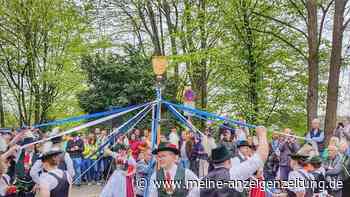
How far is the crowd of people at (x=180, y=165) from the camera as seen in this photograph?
15.3ft

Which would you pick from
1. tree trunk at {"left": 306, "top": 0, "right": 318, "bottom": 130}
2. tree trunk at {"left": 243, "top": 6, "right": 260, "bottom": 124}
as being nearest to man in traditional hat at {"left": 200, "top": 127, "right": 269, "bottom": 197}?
tree trunk at {"left": 306, "top": 0, "right": 318, "bottom": 130}

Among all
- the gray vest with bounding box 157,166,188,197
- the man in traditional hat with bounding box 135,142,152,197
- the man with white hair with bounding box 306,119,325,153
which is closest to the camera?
the gray vest with bounding box 157,166,188,197

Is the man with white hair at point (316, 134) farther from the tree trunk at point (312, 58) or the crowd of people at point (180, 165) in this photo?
the tree trunk at point (312, 58)

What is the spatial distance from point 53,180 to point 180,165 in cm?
142

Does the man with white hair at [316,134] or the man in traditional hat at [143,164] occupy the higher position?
the man with white hair at [316,134]

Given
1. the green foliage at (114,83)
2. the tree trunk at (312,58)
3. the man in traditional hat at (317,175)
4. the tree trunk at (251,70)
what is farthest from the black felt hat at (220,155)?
the green foliage at (114,83)

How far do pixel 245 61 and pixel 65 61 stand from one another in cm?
880

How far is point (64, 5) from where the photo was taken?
69.3ft

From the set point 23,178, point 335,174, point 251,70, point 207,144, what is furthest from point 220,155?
point 251,70

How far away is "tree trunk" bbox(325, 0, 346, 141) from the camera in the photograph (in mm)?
12586

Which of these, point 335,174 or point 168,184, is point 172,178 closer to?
point 168,184

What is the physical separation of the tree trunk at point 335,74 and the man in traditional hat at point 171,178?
28.3 ft

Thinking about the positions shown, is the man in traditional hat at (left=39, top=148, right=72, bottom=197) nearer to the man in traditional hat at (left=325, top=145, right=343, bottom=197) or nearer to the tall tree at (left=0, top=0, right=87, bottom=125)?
the man in traditional hat at (left=325, top=145, right=343, bottom=197)

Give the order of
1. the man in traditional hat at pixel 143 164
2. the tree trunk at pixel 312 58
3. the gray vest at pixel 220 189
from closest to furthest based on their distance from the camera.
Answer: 1. the gray vest at pixel 220 189
2. the man in traditional hat at pixel 143 164
3. the tree trunk at pixel 312 58
